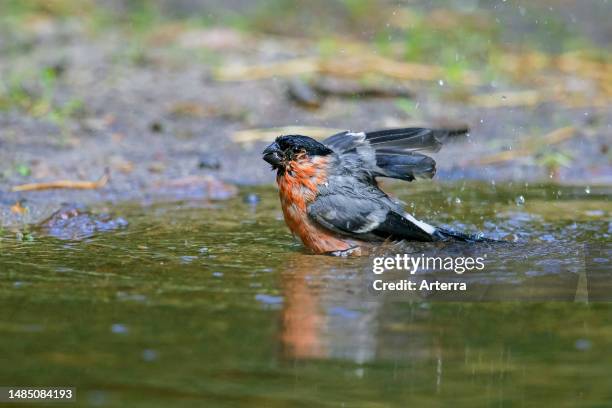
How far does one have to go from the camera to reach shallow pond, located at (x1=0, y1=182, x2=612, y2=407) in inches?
133

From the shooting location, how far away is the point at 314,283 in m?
4.87

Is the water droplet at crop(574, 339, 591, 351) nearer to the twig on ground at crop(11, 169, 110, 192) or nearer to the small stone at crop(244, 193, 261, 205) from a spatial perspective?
the small stone at crop(244, 193, 261, 205)

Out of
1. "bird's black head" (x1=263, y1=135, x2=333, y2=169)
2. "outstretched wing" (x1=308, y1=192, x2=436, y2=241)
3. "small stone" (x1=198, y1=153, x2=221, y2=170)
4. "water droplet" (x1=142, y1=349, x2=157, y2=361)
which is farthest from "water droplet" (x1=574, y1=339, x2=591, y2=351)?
"small stone" (x1=198, y1=153, x2=221, y2=170)

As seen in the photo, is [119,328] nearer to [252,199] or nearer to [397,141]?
[397,141]

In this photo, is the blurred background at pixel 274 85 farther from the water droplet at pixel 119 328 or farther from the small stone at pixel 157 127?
the water droplet at pixel 119 328

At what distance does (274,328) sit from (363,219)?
6.26 feet

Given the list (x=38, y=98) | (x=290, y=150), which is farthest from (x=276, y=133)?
(x=290, y=150)

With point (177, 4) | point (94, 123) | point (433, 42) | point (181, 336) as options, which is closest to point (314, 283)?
point (181, 336)

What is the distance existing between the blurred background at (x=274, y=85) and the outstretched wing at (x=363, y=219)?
6.86ft

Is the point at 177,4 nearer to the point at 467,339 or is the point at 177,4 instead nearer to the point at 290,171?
the point at 290,171

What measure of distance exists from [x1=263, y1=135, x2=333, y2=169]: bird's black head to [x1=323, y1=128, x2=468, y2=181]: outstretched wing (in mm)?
268

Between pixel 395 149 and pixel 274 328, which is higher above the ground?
pixel 395 149

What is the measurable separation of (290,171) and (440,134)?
1031mm

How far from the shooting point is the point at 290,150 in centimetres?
596
